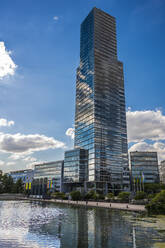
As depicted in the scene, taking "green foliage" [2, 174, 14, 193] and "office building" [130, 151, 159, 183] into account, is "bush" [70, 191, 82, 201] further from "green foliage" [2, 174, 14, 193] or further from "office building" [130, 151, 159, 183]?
"office building" [130, 151, 159, 183]

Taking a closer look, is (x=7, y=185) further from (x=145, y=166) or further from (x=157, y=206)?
(x=157, y=206)

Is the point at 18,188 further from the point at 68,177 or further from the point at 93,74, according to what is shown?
the point at 93,74

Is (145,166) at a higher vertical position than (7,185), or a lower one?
higher

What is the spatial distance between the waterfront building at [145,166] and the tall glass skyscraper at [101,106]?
1435cm

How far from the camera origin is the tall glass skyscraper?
13500 cm

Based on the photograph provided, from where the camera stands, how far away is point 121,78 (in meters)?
185

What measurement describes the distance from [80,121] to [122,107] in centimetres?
4160

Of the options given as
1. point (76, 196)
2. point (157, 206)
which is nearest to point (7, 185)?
point (76, 196)

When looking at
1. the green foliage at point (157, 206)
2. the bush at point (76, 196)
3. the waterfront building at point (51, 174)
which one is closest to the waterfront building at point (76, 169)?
the waterfront building at point (51, 174)

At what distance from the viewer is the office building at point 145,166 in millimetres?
158750

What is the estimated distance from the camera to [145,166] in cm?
16325

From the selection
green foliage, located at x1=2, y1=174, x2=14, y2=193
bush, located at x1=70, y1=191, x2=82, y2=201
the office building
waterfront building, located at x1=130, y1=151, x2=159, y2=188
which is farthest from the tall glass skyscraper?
green foliage, located at x1=2, y1=174, x2=14, y2=193

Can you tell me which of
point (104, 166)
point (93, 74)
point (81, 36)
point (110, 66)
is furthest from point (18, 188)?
point (81, 36)

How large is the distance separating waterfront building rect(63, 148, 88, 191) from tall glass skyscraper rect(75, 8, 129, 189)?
15.6 feet
